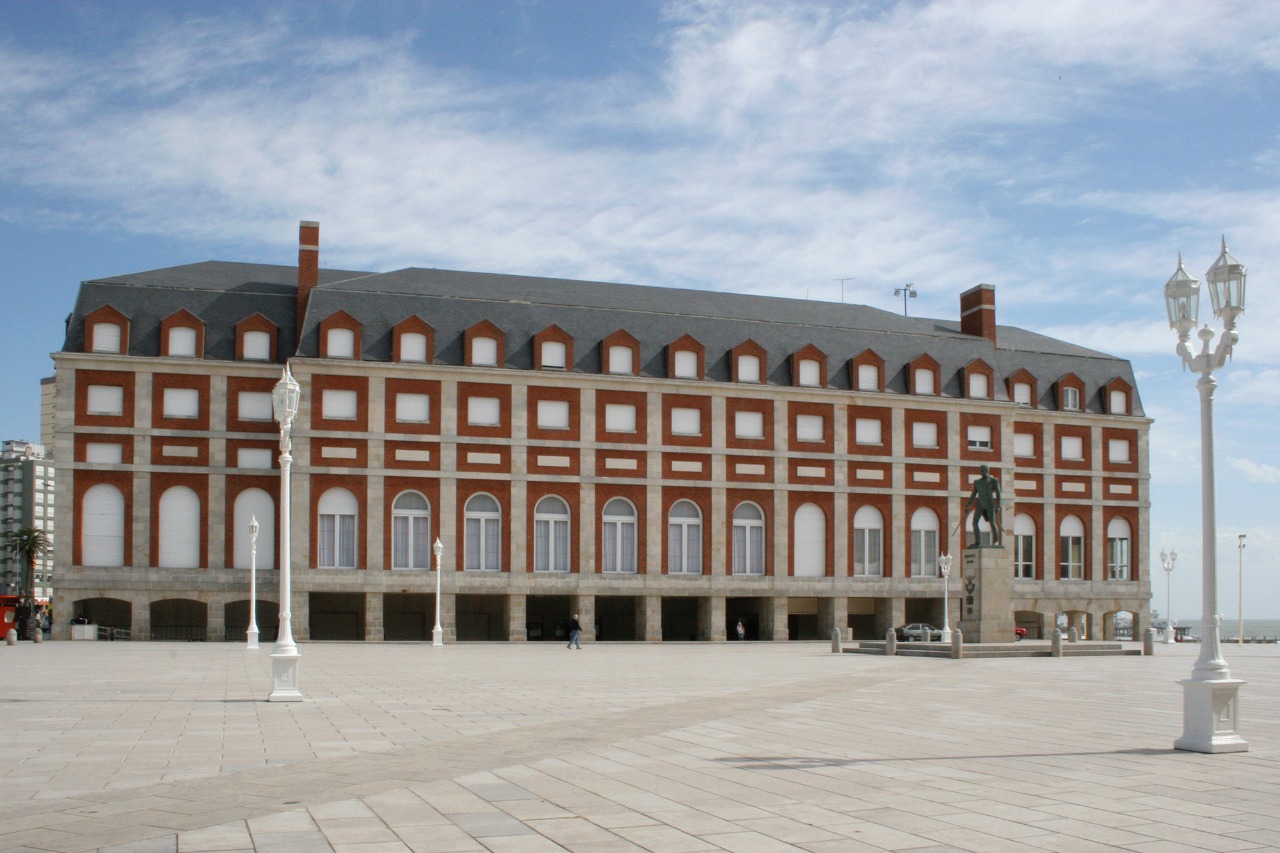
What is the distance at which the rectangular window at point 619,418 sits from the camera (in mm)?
64875

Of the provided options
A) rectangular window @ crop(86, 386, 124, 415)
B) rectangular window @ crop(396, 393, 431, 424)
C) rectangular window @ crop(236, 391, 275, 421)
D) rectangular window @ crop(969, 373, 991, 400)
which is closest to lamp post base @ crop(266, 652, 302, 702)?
rectangular window @ crop(396, 393, 431, 424)

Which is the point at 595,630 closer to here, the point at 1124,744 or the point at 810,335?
the point at 810,335

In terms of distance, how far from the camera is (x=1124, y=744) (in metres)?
16.6

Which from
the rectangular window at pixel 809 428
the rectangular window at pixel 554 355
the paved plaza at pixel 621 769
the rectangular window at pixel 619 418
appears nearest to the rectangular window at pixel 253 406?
the rectangular window at pixel 554 355

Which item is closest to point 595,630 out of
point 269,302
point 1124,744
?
point 269,302

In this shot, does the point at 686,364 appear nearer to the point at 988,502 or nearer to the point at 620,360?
the point at 620,360

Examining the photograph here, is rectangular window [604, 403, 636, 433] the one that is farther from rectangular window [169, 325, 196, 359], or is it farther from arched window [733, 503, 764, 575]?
rectangular window [169, 325, 196, 359]

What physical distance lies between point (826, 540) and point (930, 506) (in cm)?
668

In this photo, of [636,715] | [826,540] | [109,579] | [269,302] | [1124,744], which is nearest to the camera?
[1124,744]

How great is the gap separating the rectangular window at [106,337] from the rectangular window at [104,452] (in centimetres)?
451

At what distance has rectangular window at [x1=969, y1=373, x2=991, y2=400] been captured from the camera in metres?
72.0

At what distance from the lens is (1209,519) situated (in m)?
16.4

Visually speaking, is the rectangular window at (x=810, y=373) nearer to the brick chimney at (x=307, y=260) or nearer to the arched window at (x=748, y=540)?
the arched window at (x=748, y=540)

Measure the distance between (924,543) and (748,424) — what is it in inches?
483
